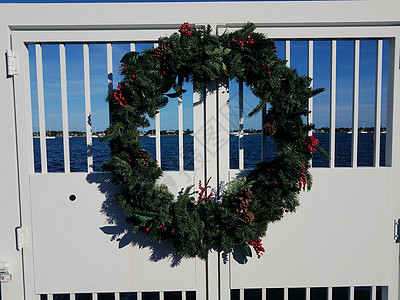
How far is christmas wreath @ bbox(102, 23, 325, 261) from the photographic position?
1.42 m

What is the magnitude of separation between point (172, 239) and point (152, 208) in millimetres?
225

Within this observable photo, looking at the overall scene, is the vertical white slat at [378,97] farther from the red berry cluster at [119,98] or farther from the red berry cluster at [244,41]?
the red berry cluster at [119,98]

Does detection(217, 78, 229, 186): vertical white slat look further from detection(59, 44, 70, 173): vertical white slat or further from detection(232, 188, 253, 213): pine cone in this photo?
detection(59, 44, 70, 173): vertical white slat

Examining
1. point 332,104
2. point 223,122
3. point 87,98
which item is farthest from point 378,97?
point 87,98

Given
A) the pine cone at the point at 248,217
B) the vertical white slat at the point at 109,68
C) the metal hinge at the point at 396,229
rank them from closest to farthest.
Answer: the pine cone at the point at 248,217, the vertical white slat at the point at 109,68, the metal hinge at the point at 396,229

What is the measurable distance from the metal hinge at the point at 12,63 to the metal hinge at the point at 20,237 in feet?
2.99

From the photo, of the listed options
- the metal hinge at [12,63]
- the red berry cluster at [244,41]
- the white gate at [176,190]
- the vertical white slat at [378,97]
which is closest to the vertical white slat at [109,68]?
the white gate at [176,190]

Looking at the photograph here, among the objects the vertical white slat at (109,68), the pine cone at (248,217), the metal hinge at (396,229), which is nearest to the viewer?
the pine cone at (248,217)

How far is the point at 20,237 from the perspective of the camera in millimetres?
1559

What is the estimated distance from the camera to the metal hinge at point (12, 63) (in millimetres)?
1502

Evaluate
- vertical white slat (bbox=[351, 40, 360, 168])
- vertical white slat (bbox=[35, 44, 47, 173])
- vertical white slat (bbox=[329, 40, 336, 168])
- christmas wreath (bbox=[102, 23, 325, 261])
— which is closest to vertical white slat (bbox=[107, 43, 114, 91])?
christmas wreath (bbox=[102, 23, 325, 261])

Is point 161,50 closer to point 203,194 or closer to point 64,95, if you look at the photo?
point 64,95

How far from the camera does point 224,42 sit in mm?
1459

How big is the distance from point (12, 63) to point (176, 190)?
1198 mm
